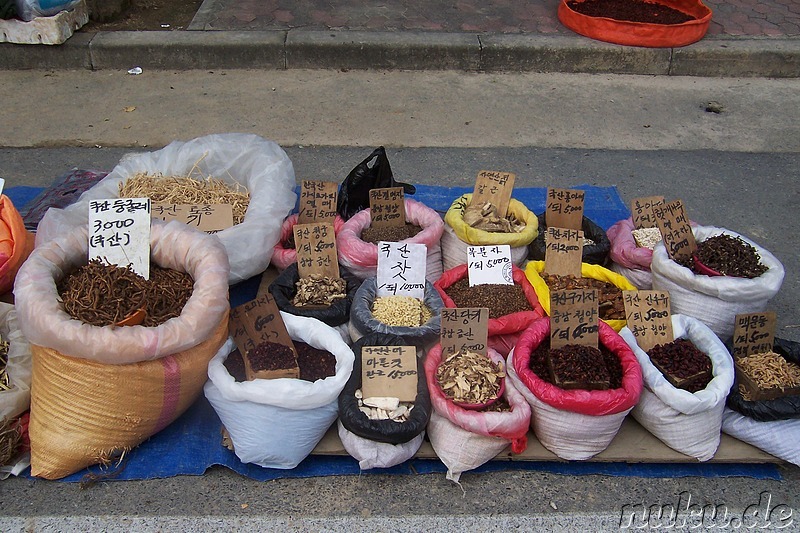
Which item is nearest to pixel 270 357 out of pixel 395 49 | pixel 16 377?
pixel 16 377

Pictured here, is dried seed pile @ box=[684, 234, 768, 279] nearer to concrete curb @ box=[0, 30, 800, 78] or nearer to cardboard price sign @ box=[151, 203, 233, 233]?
cardboard price sign @ box=[151, 203, 233, 233]

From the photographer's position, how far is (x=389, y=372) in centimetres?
217

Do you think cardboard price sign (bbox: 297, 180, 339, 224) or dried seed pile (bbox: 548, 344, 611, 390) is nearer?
dried seed pile (bbox: 548, 344, 611, 390)

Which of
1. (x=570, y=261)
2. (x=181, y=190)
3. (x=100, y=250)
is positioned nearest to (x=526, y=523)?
(x=570, y=261)

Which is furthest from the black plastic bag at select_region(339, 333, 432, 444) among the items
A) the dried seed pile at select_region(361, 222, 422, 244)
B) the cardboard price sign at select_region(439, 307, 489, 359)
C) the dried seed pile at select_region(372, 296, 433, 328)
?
the dried seed pile at select_region(361, 222, 422, 244)

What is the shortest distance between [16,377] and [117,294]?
50 centimetres

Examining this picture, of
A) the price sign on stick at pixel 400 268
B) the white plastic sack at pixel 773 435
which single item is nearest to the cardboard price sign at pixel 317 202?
the price sign on stick at pixel 400 268

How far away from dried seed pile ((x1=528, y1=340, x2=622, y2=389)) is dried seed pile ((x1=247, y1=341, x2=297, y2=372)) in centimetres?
80

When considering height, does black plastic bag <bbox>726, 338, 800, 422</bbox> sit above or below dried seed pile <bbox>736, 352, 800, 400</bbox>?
below

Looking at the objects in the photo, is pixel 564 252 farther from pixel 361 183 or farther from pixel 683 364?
pixel 361 183

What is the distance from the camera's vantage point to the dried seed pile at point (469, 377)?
2.13 metres

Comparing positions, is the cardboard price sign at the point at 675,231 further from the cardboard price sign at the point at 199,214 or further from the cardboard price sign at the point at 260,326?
the cardboard price sign at the point at 199,214

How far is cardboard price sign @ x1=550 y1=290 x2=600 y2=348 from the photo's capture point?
2.24m

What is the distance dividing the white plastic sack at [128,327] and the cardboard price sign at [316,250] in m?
0.40
